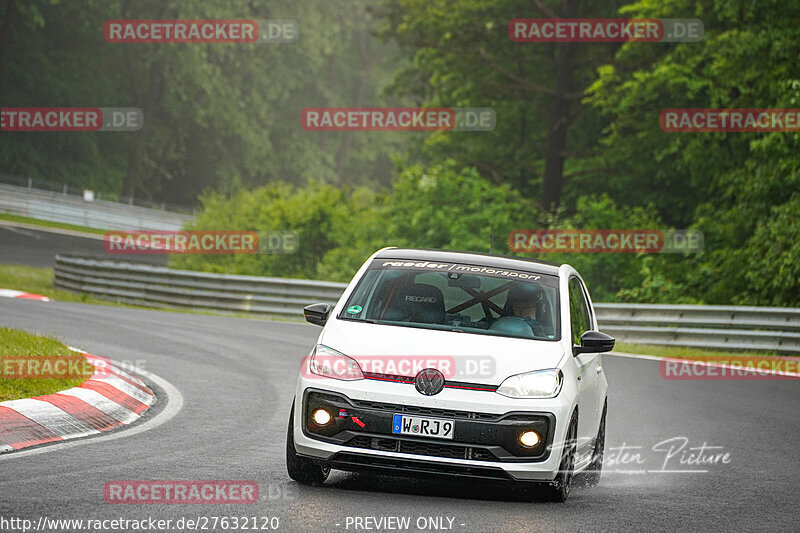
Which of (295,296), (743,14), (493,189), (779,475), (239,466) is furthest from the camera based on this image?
(493,189)

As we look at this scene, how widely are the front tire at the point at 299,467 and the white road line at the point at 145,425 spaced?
1739 millimetres

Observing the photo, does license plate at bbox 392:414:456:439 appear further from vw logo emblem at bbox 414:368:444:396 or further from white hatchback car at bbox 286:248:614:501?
vw logo emblem at bbox 414:368:444:396

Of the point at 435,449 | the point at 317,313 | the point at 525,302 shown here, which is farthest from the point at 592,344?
the point at 317,313

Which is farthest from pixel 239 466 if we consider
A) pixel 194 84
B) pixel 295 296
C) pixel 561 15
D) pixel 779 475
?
pixel 194 84

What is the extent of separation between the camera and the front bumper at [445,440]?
723 cm

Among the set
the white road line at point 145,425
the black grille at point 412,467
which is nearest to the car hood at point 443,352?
the black grille at point 412,467

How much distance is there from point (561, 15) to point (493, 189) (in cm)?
550

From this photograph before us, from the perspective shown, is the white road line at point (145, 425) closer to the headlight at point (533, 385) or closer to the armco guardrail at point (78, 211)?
the headlight at point (533, 385)

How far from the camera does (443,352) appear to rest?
7.48 m

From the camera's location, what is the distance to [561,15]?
3444 centimetres

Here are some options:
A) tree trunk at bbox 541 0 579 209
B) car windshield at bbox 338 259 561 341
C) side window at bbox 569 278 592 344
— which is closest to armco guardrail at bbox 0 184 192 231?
tree trunk at bbox 541 0 579 209

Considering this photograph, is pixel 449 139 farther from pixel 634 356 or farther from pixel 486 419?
pixel 486 419

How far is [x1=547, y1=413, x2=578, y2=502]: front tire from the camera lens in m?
7.50

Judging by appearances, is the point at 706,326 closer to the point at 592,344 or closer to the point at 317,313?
the point at 592,344
